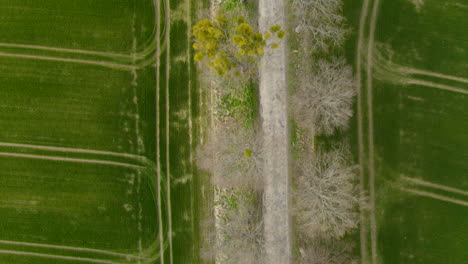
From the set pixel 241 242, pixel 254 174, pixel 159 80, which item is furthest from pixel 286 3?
pixel 241 242

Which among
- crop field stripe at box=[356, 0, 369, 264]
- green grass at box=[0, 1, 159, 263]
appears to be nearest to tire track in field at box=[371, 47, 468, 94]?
crop field stripe at box=[356, 0, 369, 264]

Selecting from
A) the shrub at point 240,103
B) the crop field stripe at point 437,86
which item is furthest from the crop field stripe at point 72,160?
the crop field stripe at point 437,86

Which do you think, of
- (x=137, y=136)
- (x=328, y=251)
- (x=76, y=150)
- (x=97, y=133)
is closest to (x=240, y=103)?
(x=137, y=136)

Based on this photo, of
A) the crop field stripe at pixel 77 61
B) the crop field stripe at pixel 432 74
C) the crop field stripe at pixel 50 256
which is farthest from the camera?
the crop field stripe at pixel 50 256

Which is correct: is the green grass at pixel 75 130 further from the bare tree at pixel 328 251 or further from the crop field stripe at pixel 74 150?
the bare tree at pixel 328 251

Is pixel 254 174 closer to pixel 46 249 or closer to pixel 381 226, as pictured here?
pixel 381 226

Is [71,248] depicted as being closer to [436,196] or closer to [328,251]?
[328,251]

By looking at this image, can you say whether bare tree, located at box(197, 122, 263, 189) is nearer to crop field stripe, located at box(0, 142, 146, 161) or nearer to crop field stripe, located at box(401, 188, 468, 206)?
crop field stripe, located at box(0, 142, 146, 161)
